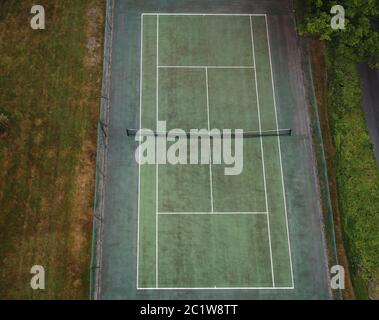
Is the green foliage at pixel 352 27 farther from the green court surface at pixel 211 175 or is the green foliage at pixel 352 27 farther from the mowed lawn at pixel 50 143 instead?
the mowed lawn at pixel 50 143

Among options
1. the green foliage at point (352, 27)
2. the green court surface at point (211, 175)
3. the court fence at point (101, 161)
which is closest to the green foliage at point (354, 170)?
the green foliage at point (352, 27)

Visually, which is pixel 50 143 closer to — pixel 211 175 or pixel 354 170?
pixel 211 175

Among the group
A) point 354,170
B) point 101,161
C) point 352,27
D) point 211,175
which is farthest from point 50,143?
point 352,27

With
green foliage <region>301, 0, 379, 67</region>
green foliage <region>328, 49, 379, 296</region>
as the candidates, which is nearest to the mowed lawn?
green foliage <region>301, 0, 379, 67</region>
